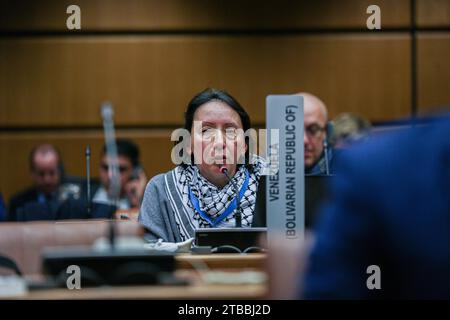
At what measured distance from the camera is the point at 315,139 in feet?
15.5

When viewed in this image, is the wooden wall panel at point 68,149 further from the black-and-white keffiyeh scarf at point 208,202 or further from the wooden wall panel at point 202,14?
the black-and-white keffiyeh scarf at point 208,202

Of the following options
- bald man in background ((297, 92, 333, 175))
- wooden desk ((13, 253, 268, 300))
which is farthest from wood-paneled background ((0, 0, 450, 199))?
wooden desk ((13, 253, 268, 300))

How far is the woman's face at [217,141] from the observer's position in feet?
12.1

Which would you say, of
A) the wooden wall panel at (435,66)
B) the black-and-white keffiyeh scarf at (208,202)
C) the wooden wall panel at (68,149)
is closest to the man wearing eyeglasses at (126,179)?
the wooden wall panel at (68,149)

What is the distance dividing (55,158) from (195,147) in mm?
2615

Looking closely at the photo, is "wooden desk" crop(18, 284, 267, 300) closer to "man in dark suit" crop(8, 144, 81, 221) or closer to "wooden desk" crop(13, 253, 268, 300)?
"wooden desk" crop(13, 253, 268, 300)

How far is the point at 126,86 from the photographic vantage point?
→ 7.09 m

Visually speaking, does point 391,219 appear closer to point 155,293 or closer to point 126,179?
point 155,293

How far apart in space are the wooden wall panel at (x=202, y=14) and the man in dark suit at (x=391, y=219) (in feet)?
20.3

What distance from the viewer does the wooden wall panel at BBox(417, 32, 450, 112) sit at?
705cm

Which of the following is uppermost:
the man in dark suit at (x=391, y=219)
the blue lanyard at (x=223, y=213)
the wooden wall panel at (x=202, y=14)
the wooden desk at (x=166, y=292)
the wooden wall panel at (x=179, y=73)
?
the wooden wall panel at (x=202, y=14)

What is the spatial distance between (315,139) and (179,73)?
8.37 feet
